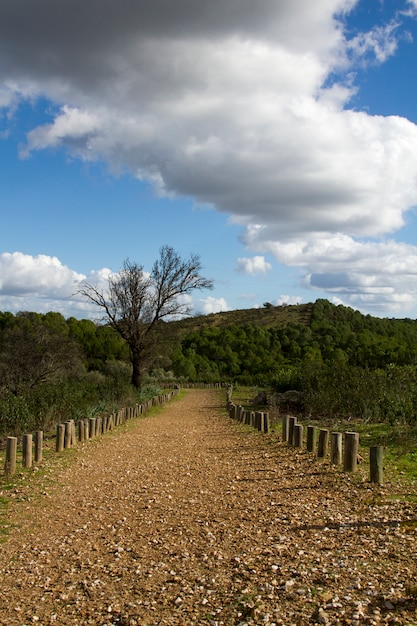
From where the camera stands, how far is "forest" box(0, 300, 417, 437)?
16531mm

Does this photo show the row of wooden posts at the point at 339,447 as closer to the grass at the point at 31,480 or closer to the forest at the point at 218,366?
the forest at the point at 218,366

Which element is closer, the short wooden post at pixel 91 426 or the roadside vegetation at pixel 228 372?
the short wooden post at pixel 91 426

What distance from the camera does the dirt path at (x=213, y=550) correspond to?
4609 millimetres

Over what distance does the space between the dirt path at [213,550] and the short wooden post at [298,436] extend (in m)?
1.26

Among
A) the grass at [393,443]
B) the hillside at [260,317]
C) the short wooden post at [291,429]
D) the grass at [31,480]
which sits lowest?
the grass at [31,480]

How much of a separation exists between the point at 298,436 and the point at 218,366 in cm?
4660

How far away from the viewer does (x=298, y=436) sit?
39.3 ft

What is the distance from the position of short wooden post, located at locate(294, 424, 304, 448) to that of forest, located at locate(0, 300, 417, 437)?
436cm

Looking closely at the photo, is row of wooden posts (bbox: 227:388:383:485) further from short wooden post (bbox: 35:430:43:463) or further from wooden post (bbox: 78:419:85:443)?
short wooden post (bbox: 35:430:43:463)

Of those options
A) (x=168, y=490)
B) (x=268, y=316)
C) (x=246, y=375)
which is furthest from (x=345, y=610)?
(x=268, y=316)

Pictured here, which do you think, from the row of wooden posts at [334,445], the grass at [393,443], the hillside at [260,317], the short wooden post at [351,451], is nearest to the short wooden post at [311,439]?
the row of wooden posts at [334,445]

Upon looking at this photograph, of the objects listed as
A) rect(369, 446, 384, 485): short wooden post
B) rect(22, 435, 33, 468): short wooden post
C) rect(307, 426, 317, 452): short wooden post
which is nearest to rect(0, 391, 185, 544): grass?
rect(22, 435, 33, 468): short wooden post

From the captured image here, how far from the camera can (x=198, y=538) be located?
6.52 m

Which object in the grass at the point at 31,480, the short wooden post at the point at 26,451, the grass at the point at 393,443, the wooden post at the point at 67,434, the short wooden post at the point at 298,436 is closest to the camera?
the grass at the point at 31,480
